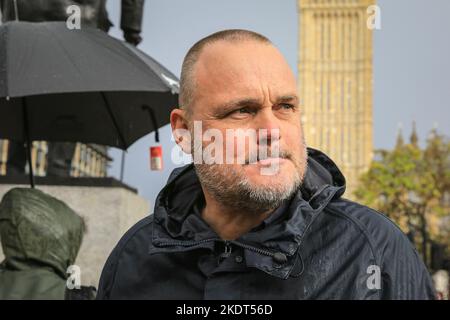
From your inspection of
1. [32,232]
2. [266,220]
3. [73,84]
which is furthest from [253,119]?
[73,84]

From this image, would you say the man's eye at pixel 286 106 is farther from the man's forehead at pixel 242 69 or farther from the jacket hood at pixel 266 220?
the jacket hood at pixel 266 220

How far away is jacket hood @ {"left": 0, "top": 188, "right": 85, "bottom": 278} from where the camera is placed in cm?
249

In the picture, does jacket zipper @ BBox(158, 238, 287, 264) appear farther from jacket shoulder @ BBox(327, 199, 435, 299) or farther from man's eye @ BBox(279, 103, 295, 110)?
man's eye @ BBox(279, 103, 295, 110)

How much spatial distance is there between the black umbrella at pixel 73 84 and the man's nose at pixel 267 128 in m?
1.99

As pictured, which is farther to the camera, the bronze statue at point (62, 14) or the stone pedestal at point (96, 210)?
the stone pedestal at point (96, 210)

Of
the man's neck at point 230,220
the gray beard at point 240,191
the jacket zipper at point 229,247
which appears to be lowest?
the jacket zipper at point 229,247

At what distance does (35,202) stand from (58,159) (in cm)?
330

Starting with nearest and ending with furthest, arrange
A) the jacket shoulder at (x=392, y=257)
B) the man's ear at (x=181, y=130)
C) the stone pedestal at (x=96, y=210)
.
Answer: the jacket shoulder at (x=392, y=257) < the man's ear at (x=181, y=130) < the stone pedestal at (x=96, y=210)

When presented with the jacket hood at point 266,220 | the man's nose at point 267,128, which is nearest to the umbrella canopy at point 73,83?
the jacket hood at point 266,220

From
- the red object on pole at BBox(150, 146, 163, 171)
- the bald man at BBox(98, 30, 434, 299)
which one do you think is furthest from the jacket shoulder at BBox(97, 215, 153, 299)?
the red object on pole at BBox(150, 146, 163, 171)

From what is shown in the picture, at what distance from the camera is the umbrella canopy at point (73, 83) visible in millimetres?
3217

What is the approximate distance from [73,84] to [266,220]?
2083 millimetres

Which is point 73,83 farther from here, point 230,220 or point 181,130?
point 230,220

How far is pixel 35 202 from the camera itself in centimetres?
253
